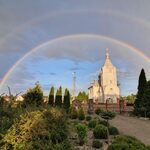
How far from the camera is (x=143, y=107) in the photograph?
34.0 m

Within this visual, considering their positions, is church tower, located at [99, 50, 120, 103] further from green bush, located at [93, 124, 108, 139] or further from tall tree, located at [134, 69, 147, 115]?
green bush, located at [93, 124, 108, 139]

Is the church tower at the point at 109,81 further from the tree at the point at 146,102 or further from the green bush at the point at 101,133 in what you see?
the green bush at the point at 101,133

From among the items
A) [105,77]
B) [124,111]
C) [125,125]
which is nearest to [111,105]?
[124,111]

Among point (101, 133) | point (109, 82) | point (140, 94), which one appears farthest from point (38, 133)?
point (109, 82)

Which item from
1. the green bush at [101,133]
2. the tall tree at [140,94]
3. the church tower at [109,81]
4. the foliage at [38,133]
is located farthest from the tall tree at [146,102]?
the church tower at [109,81]

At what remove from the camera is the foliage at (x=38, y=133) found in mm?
8953

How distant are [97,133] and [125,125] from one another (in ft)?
27.4

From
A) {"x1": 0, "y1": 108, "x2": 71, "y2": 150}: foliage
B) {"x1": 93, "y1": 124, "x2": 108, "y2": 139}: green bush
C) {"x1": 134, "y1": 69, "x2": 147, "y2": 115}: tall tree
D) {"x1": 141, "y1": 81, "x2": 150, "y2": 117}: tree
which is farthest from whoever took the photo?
{"x1": 134, "y1": 69, "x2": 147, "y2": 115}: tall tree

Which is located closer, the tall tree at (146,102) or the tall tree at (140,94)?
the tall tree at (146,102)

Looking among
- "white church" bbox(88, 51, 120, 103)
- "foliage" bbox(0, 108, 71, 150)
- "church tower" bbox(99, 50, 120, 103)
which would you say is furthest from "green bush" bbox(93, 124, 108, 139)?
"church tower" bbox(99, 50, 120, 103)

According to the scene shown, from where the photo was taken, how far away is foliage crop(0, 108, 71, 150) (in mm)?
8953

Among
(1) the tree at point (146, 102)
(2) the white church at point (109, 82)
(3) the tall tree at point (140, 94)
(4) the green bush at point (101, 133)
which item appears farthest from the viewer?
(2) the white church at point (109, 82)

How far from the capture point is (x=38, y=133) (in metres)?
9.18

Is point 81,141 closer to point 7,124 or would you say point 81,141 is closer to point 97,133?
point 97,133
